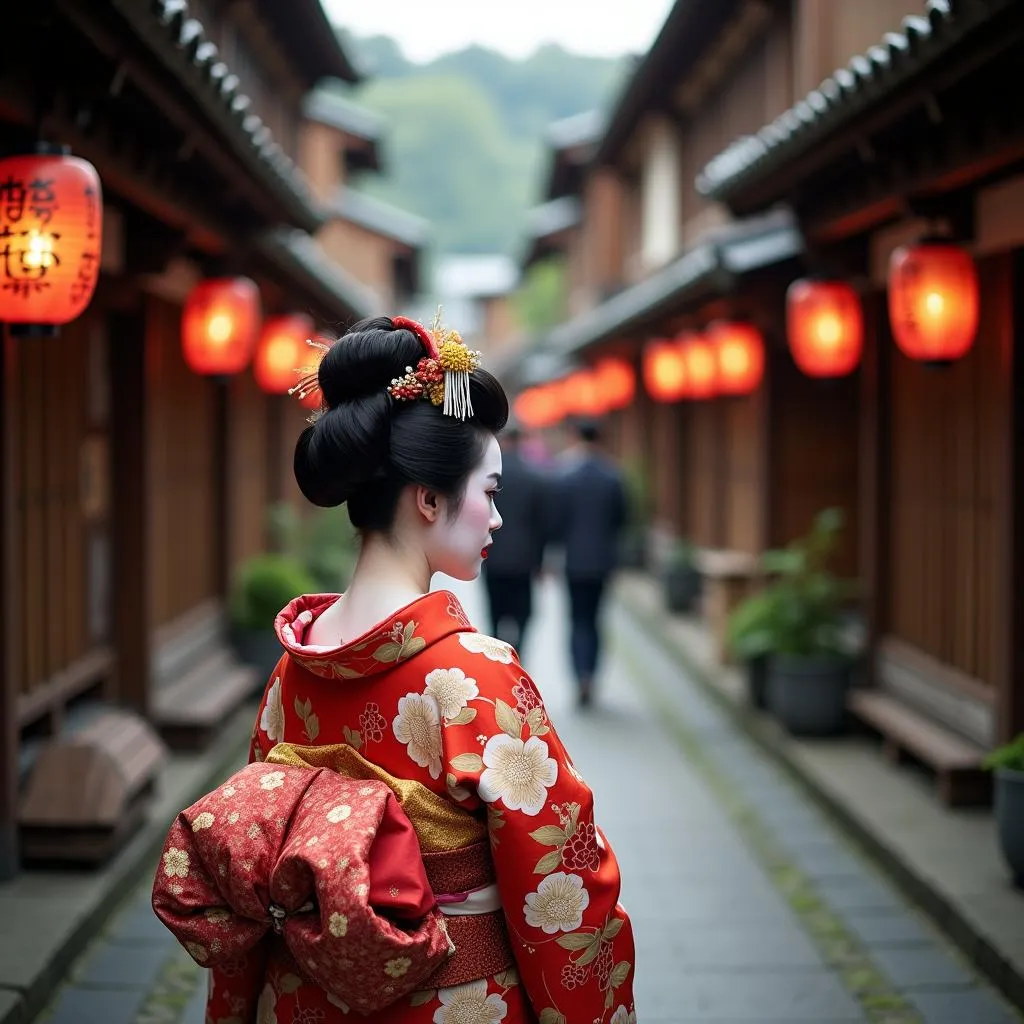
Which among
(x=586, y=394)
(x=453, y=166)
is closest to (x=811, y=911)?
(x=586, y=394)

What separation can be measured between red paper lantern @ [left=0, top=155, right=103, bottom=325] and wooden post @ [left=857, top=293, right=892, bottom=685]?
6306mm

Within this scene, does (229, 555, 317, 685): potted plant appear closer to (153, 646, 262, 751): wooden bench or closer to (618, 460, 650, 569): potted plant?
(153, 646, 262, 751): wooden bench

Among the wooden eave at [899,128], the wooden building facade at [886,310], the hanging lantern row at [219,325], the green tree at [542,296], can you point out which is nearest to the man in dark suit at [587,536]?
the wooden building facade at [886,310]

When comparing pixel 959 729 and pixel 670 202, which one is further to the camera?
pixel 670 202

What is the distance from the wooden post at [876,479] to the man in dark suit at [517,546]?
8.72ft

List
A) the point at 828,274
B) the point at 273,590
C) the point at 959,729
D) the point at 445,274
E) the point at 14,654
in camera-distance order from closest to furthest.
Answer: the point at 14,654
the point at 959,729
the point at 828,274
the point at 273,590
the point at 445,274

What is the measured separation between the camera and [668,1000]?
5312mm

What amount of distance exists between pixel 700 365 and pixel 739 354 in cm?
156

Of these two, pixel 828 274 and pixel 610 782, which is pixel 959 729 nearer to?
pixel 610 782

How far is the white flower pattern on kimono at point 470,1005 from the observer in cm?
261

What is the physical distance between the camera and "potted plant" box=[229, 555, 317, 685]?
11.3 meters

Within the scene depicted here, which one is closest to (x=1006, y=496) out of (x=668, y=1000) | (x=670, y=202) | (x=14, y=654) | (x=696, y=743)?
(x=668, y=1000)

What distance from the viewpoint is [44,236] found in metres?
4.55

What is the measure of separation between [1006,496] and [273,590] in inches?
252
